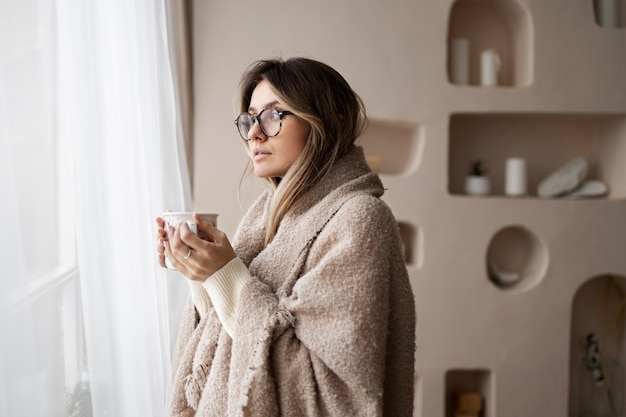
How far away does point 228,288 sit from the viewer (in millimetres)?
997

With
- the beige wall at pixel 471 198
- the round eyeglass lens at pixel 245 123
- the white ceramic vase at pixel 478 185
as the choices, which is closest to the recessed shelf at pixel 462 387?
the beige wall at pixel 471 198

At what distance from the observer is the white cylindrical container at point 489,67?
2.56 metres

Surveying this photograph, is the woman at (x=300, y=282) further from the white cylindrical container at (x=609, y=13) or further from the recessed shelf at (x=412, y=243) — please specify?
the white cylindrical container at (x=609, y=13)

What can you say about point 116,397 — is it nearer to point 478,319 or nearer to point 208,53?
point 208,53

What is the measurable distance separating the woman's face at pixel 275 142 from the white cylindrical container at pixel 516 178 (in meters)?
1.74

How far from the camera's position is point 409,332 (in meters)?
1.06

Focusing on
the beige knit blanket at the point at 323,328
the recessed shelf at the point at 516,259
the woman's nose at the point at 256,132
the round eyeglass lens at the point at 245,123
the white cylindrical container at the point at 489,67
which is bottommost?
the recessed shelf at the point at 516,259

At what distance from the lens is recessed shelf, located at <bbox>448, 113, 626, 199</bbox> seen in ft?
8.87

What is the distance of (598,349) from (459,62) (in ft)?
4.78

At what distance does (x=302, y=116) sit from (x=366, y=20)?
4.65 ft

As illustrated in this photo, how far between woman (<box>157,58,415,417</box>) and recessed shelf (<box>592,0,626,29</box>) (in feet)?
6.46

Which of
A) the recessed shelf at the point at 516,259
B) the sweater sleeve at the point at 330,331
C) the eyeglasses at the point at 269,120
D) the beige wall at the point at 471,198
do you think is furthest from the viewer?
→ the recessed shelf at the point at 516,259

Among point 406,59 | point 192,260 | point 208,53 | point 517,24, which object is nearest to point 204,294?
point 192,260

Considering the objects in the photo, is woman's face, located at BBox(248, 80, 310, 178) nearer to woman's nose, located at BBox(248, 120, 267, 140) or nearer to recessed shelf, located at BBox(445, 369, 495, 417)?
woman's nose, located at BBox(248, 120, 267, 140)
